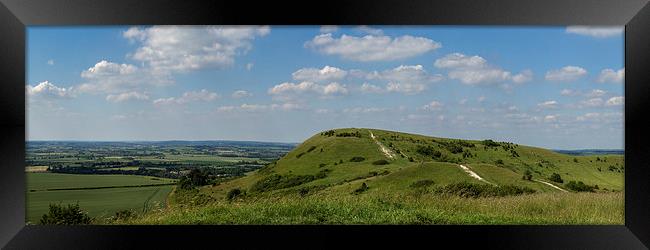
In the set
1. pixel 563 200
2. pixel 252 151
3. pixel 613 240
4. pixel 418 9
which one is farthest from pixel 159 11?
pixel 252 151

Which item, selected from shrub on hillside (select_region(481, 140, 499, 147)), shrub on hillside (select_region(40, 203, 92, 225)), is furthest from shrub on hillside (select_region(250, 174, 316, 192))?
shrub on hillside (select_region(40, 203, 92, 225))

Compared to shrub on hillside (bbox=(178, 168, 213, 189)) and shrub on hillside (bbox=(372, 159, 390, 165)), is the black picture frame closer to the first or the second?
shrub on hillside (bbox=(178, 168, 213, 189))

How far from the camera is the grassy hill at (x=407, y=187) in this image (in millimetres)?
7922

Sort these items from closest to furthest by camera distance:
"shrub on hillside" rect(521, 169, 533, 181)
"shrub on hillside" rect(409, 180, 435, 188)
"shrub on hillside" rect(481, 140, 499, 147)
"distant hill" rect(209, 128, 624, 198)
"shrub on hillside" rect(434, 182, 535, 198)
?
1. "shrub on hillside" rect(434, 182, 535, 198)
2. "shrub on hillside" rect(409, 180, 435, 188)
3. "shrub on hillside" rect(521, 169, 533, 181)
4. "distant hill" rect(209, 128, 624, 198)
5. "shrub on hillside" rect(481, 140, 499, 147)

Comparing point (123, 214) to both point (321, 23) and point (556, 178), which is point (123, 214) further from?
point (556, 178)

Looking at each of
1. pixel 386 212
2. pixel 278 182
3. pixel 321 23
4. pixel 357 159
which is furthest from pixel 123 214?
→ pixel 357 159

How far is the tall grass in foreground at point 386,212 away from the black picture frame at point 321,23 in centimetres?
117

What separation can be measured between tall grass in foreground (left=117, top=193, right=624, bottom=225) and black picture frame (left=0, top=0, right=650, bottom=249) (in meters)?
1.17

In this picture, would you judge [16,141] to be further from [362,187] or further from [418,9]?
[362,187]

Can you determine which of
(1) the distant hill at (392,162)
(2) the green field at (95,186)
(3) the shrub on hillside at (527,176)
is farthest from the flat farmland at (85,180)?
(3) the shrub on hillside at (527,176)

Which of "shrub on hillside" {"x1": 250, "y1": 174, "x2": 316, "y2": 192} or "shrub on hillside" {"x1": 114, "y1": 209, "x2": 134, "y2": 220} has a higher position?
"shrub on hillside" {"x1": 114, "y1": 209, "x2": 134, "y2": 220}

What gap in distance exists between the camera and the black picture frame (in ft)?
17.3

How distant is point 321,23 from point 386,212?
355 centimetres

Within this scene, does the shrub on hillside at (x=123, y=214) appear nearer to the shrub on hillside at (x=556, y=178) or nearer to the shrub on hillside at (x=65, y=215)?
the shrub on hillside at (x=65, y=215)
